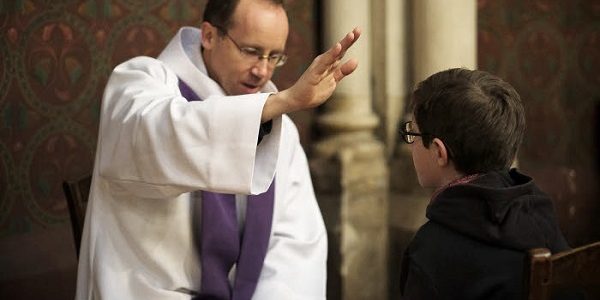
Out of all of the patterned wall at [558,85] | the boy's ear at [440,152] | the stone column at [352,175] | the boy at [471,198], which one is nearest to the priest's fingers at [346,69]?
the boy at [471,198]

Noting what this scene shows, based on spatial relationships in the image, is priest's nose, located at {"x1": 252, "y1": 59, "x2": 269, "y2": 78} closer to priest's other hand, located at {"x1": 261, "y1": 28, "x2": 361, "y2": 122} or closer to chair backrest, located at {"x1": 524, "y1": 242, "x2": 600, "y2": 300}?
priest's other hand, located at {"x1": 261, "y1": 28, "x2": 361, "y2": 122}

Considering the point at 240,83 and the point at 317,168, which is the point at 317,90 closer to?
the point at 240,83

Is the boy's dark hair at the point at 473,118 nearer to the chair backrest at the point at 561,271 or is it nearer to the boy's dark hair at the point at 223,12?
the chair backrest at the point at 561,271

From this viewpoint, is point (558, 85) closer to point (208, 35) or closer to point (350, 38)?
point (208, 35)

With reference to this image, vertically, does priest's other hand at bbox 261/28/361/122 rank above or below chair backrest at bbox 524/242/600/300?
above

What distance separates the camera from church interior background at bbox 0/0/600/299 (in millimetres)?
3709

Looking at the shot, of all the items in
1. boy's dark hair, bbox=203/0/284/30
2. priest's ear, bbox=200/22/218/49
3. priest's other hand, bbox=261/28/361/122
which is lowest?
priest's other hand, bbox=261/28/361/122

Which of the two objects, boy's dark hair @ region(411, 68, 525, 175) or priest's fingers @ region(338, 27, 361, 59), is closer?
boy's dark hair @ region(411, 68, 525, 175)

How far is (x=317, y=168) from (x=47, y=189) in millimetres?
1281

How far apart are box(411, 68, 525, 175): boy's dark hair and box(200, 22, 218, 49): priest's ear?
109cm

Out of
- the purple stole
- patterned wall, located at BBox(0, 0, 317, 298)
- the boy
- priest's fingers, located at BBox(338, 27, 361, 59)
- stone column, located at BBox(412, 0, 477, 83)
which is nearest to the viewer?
the boy

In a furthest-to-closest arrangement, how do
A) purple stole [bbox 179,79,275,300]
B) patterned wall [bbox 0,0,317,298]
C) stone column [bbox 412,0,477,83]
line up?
stone column [bbox 412,0,477,83]
patterned wall [bbox 0,0,317,298]
purple stole [bbox 179,79,275,300]

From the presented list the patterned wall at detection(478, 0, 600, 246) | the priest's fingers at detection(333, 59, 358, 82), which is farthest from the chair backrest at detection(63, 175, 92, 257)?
the patterned wall at detection(478, 0, 600, 246)

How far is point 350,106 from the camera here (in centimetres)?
439
